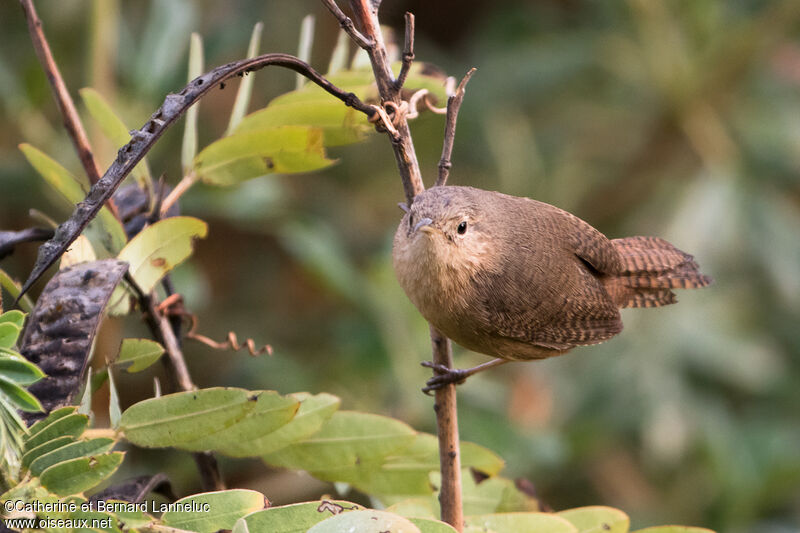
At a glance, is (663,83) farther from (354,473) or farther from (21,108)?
A: (354,473)

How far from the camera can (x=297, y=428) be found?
1360 mm

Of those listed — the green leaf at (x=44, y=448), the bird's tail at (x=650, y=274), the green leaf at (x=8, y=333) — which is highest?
the bird's tail at (x=650, y=274)

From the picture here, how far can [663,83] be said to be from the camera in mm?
4520

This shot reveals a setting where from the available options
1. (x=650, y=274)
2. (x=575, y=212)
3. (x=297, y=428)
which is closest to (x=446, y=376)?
(x=297, y=428)

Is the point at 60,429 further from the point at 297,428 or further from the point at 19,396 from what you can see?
the point at 297,428

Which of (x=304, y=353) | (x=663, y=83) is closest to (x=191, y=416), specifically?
(x=304, y=353)

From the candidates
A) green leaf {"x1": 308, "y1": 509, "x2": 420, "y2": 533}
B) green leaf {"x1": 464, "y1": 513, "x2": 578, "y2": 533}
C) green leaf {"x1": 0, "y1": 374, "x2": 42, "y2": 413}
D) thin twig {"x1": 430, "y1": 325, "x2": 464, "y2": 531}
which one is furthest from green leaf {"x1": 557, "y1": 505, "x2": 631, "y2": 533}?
green leaf {"x1": 0, "y1": 374, "x2": 42, "y2": 413}

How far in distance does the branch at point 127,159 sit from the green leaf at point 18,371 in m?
0.08

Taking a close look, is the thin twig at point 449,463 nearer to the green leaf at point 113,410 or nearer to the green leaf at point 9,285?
the green leaf at point 113,410

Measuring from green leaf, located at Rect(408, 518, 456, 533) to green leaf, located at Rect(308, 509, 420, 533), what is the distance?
3.7 inches

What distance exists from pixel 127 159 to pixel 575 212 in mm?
3855

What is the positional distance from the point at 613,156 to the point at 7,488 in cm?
435

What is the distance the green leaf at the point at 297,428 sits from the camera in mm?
1328

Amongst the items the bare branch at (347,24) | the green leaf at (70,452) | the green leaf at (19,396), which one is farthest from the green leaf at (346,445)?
the bare branch at (347,24)
